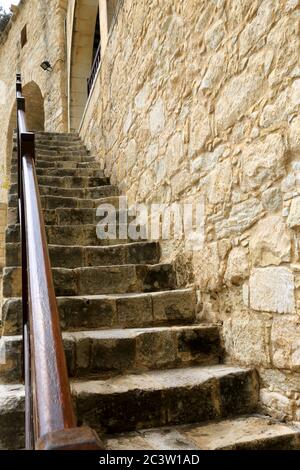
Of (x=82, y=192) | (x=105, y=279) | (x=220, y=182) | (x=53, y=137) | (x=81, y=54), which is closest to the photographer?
(x=220, y=182)

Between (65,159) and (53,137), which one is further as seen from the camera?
(53,137)

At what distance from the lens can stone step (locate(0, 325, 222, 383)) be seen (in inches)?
68.1

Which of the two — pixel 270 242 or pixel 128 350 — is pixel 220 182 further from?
pixel 128 350

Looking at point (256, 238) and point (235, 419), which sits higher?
point (256, 238)

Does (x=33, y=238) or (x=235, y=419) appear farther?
(x=235, y=419)

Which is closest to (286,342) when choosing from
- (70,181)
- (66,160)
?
(70,181)

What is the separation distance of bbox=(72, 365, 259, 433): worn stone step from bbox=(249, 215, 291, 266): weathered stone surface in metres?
0.49

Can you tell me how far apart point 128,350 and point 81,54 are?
7366 millimetres

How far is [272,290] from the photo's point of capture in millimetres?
1626

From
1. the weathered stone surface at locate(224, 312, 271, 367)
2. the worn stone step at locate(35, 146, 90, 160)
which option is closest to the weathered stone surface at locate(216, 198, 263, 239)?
the weathered stone surface at locate(224, 312, 271, 367)

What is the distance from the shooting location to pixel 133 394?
5.20 ft

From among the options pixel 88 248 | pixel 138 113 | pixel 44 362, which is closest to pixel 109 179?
pixel 138 113

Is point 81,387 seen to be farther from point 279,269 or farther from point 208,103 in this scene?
point 208,103
